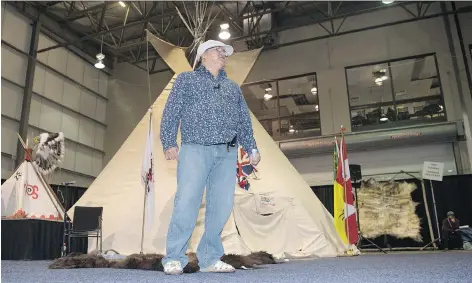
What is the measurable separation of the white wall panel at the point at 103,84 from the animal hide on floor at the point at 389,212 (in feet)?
27.8

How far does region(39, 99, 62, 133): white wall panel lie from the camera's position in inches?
398

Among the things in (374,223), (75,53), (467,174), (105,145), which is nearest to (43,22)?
(75,53)

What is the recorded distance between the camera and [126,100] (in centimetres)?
1249

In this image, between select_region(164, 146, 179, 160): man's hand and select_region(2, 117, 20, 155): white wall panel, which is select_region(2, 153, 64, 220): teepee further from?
select_region(164, 146, 179, 160): man's hand

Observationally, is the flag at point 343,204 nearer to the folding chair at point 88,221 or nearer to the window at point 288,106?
the folding chair at point 88,221

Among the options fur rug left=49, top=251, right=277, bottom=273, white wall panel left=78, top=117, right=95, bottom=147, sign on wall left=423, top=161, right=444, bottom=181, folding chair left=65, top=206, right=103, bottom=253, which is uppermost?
white wall panel left=78, top=117, right=95, bottom=147

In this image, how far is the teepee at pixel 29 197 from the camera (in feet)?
18.5

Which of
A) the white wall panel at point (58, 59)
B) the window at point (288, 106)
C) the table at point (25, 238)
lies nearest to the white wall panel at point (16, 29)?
the white wall panel at point (58, 59)

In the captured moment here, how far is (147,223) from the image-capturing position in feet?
13.1

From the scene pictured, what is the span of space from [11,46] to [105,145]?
402 cm

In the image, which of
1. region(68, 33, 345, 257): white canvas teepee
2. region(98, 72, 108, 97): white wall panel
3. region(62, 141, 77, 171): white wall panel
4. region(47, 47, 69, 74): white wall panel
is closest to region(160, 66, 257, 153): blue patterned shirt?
region(68, 33, 345, 257): white canvas teepee

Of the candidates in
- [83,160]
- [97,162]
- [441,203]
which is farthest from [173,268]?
[97,162]

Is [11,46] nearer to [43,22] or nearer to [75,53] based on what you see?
[43,22]

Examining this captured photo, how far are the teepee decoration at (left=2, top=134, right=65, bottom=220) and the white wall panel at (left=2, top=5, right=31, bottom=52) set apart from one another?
4.82 meters
